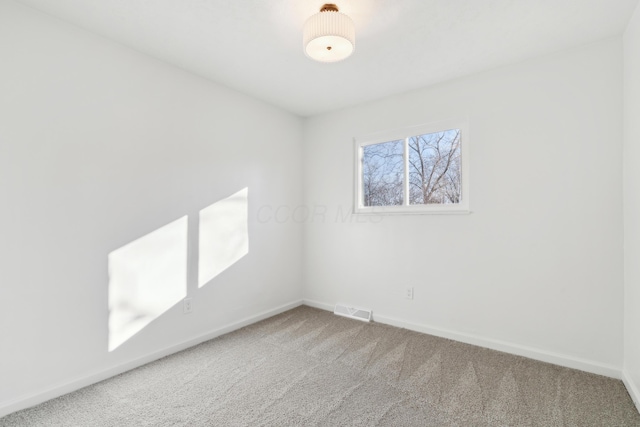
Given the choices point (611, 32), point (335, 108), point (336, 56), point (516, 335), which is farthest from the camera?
point (335, 108)

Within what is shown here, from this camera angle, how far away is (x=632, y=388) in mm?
1909

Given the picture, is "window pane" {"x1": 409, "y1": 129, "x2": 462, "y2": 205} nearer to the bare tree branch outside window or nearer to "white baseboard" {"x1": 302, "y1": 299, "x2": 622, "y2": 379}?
the bare tree branch outside window

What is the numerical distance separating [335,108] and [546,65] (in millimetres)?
2030

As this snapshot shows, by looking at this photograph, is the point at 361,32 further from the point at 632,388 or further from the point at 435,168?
the point at 632,388

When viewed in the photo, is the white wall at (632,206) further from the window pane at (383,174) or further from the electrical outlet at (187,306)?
the electrical outlet at (187,306)

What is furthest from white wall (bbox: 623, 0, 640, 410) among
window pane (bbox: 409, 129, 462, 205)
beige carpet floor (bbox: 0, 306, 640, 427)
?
window pane (bbox: 409, 129, 462, 205)

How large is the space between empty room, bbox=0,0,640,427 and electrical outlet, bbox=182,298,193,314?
2 centimetres

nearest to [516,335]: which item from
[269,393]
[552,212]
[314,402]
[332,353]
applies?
[552,212]

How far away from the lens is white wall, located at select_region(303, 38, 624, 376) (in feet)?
7.20

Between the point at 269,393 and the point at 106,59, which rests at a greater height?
the point at 106,59

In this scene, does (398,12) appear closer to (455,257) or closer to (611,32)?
(611,32)

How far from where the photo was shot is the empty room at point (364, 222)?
1833mm

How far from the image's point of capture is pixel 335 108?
3617 mm

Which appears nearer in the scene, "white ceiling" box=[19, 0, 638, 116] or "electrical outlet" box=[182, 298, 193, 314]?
"white ceiling" box=[19, 0, 638, 116]
